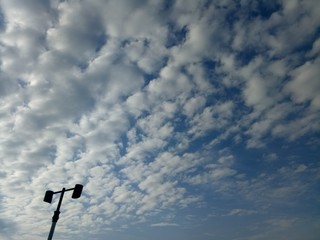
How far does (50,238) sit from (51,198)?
2.30 metres

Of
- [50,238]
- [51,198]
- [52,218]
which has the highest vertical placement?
[51,198]

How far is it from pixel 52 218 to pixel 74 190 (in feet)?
5.88

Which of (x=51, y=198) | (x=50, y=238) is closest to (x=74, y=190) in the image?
(x=51, y=198)

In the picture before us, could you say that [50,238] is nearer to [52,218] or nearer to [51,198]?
[52,218]

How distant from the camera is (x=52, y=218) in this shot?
14398 mm

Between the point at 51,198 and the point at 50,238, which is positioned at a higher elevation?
the point at 51,198

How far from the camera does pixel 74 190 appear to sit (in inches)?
611

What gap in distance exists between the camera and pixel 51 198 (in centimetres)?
1544

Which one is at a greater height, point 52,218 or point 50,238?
point 52,218

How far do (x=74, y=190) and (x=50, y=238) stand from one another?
266 cm

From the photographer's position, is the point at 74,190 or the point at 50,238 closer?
the point at 50,238

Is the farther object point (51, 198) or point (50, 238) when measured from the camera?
point (51, 198)

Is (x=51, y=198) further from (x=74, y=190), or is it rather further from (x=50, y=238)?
(x=50, y=238)

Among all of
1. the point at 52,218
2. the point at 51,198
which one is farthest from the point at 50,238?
the point at 51,198
